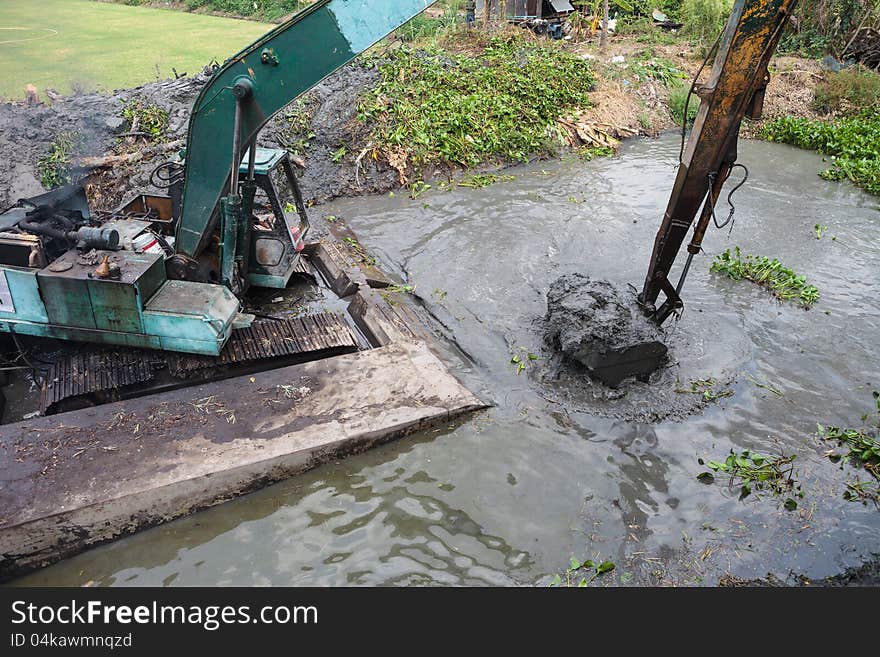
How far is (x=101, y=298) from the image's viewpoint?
5.22 metres

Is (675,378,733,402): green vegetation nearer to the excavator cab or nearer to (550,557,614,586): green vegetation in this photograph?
(550,557,614,586): green vegetation

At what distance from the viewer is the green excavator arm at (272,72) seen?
5254 millimetres

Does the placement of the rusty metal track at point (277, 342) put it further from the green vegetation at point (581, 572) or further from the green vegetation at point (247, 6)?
the green vegetation at point (247, 6)

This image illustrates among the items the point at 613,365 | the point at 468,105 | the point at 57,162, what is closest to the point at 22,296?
the point at 613,365

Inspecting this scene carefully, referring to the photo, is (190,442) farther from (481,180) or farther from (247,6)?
(247,6)

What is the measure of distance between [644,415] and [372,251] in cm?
487

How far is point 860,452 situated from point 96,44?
21.3 metres

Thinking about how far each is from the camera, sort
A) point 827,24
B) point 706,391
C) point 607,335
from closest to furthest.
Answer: point 607,335 → point 706,391 → point 827,24

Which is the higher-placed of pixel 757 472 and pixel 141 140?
pixel 141 140

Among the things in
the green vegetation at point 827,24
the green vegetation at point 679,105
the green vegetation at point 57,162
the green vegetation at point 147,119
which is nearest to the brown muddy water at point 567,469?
the green vegetation at point 147,119

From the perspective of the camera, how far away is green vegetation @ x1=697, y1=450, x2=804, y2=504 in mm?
4938

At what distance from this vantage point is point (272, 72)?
5.42 m

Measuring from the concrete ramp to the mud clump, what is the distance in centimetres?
124
